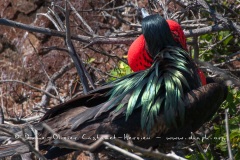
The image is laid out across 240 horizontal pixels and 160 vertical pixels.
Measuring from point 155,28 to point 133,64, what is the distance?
24cm

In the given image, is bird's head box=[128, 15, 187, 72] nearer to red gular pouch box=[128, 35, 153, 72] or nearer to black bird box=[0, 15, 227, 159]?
red gular pouch box=[128, 35, 153, 72]

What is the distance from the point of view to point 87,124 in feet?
8.64

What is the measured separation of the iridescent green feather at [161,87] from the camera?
8.63 feet

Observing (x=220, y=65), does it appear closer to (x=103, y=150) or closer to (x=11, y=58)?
(x=103, y=150)

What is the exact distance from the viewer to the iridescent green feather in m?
2.63

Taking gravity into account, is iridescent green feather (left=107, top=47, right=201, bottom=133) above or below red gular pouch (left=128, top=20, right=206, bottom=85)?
below

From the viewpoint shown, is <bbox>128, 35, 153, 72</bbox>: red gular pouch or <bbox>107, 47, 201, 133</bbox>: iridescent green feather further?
<bbox>128, 35, 153, 72</bbox>: red gular pouch

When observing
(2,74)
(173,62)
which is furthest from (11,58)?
(173,62)

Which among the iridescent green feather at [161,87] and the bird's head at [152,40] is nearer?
the iridescent green feather at [161,87]

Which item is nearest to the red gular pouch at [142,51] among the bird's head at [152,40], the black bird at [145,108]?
the bird's head at [152,40]

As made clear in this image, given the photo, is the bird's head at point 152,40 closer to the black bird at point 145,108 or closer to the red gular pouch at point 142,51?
the red gular pouch at point 142,51

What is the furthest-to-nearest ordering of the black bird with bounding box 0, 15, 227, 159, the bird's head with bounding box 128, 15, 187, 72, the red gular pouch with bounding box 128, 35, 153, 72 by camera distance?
the red gular pouch with bounding box 128, 35, 153, 72 → the bird's head with bounding box 128, 15, 187, 72 → the black bird with bounding box 0, 15, 227, 159

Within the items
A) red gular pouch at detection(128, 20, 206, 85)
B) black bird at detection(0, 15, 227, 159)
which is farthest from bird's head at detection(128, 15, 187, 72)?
black bird at detection(0, 15, 227, 159)

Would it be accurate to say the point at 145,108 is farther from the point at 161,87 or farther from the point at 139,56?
the point at 139,56
